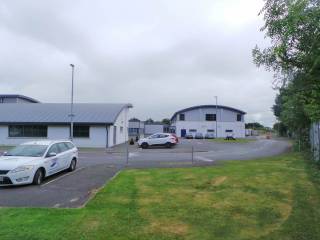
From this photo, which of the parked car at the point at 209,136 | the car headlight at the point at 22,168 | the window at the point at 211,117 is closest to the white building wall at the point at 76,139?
the car headlight at the point at 22,168

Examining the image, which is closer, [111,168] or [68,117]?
[111,168]

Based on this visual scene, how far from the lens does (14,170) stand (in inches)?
497

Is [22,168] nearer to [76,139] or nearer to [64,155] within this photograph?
[64,155]

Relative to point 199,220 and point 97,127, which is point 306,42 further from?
point 97,127

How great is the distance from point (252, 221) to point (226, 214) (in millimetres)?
710

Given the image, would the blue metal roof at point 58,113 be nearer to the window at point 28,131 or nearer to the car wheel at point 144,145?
the window at point 28,131

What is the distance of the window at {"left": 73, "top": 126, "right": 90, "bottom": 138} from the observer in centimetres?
4141

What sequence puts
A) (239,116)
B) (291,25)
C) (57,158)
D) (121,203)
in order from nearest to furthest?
(291,25)
(121,203)
(57,158)
(239,116)

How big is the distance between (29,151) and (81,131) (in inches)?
1074

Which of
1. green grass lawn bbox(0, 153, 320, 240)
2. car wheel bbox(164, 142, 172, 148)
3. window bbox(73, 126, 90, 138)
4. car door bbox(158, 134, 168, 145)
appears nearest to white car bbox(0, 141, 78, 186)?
green grass lawn bbox(0, 153, 320, 240)

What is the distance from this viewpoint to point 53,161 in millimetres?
14602

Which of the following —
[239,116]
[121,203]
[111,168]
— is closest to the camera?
[121,203]

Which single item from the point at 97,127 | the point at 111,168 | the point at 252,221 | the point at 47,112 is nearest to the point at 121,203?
the point at 252,221

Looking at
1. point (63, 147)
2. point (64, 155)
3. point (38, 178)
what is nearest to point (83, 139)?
point (63, 147)
